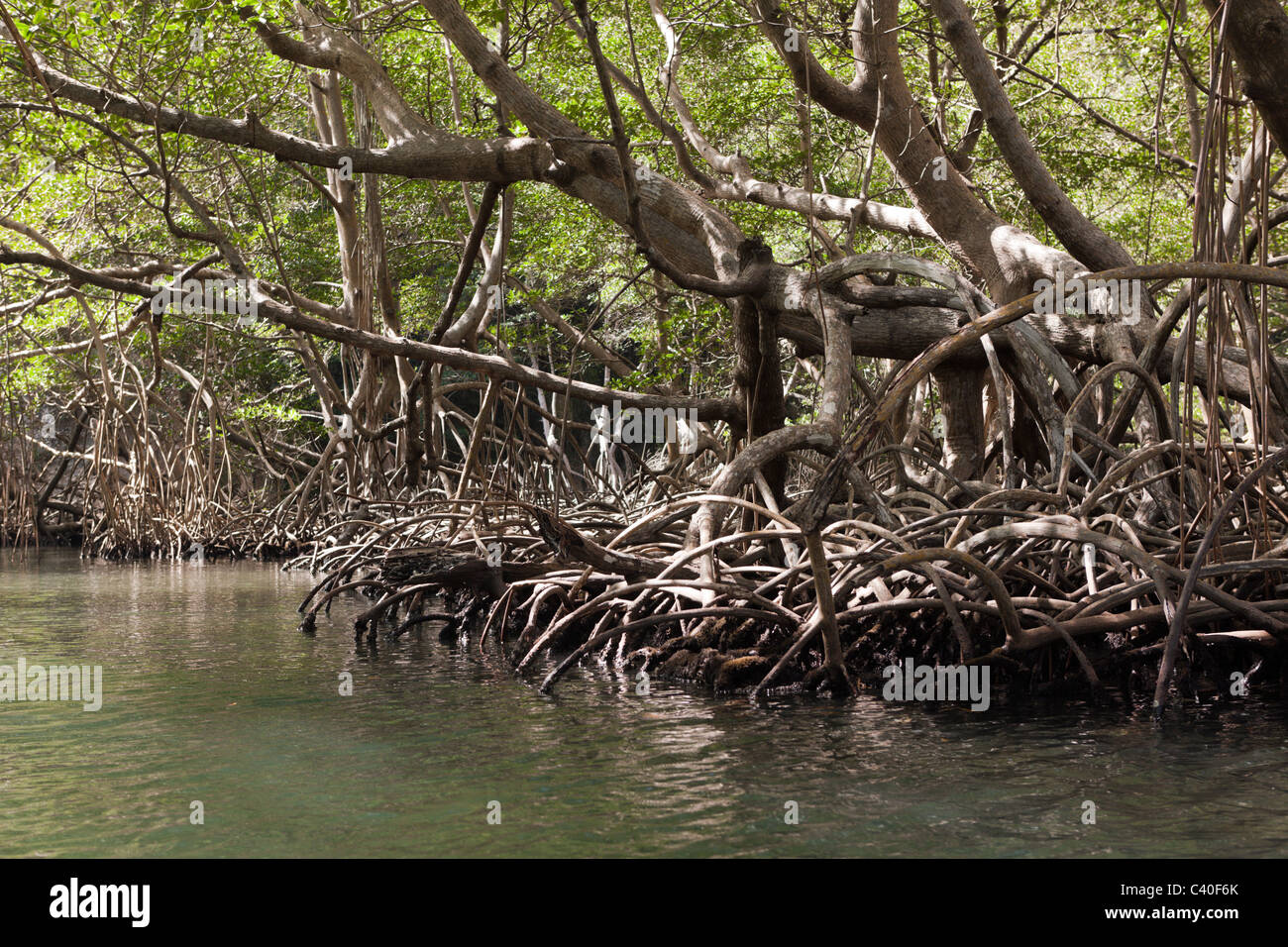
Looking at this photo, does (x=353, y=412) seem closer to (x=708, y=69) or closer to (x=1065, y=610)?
(x=708, y=69)

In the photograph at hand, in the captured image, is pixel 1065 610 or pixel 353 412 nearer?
pixel 1065 610

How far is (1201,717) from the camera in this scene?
4191mm

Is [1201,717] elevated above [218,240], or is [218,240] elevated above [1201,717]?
[218,240]

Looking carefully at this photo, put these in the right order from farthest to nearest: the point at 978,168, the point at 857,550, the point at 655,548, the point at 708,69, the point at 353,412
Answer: the point at 708,69 → the point at 978,168 → the point at 353,412 → the point at 655,548 → the point at 857,550

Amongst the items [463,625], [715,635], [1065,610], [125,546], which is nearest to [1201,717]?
[1065,610]

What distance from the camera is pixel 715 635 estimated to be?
197 inches

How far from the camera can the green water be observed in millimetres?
3092

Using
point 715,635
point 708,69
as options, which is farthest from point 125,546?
point 715,635

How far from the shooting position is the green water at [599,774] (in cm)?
309

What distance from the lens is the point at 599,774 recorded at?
3.73m

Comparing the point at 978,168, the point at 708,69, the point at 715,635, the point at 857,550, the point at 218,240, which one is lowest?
the point at 715,635
